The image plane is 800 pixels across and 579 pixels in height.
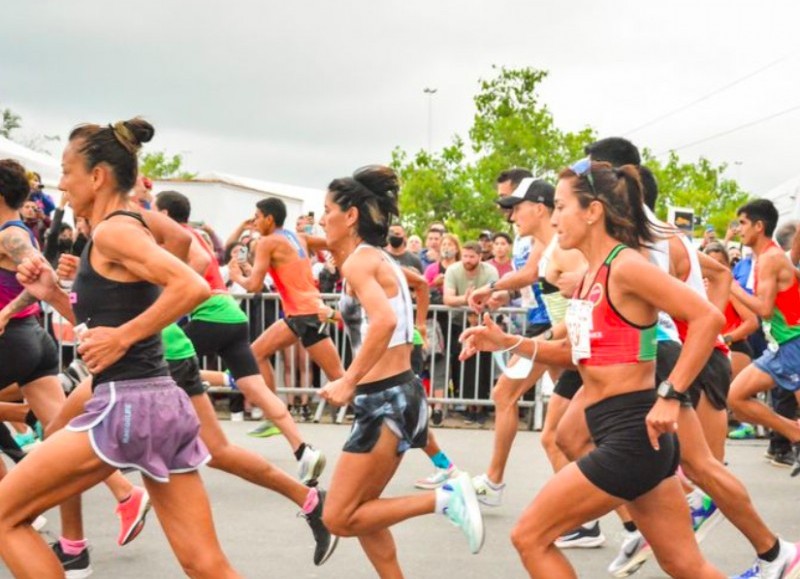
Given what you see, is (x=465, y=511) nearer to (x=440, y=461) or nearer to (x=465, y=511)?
(x=465, y=511)

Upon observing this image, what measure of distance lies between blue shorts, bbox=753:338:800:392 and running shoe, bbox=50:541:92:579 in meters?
5.00

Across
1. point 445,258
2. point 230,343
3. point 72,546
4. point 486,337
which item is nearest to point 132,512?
point 72,546

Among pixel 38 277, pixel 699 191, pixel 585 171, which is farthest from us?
pixel 699 191

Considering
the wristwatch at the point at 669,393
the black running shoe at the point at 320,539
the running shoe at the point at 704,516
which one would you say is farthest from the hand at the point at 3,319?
the running shoe at the point at 704,516

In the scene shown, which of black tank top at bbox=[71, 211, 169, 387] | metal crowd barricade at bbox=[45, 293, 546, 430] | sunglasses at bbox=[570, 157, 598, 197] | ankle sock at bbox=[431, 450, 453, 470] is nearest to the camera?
black tank top at bbox=[71, 211, 169, 387]

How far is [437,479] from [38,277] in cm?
368

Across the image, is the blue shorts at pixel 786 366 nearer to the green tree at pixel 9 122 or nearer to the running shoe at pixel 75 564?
the running shoe at pixel 75 564

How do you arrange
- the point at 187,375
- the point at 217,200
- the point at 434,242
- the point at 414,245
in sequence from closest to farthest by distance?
1. the point at 187,375
2. the point at 434,242
3. the point at 414,245
4. the point at 217,200

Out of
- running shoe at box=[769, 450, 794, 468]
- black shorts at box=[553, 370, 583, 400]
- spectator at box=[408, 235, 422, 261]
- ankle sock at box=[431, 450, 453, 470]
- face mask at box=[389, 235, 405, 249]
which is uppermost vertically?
face mask at box=[389, 235, 405, 249]

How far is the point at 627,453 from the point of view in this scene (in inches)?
158

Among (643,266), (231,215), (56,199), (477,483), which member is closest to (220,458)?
(477,483)

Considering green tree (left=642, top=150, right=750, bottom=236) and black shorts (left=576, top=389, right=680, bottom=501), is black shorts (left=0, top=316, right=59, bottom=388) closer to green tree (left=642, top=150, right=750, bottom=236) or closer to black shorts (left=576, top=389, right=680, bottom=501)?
black shorts (left=576, top=389, right=680, bottom=501)

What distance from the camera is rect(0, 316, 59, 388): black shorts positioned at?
641cm

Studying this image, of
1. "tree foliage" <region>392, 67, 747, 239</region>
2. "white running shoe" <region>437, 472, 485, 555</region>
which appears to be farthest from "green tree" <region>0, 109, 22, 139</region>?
"white running shoe" <region>437, 472, 485, 555</region>
